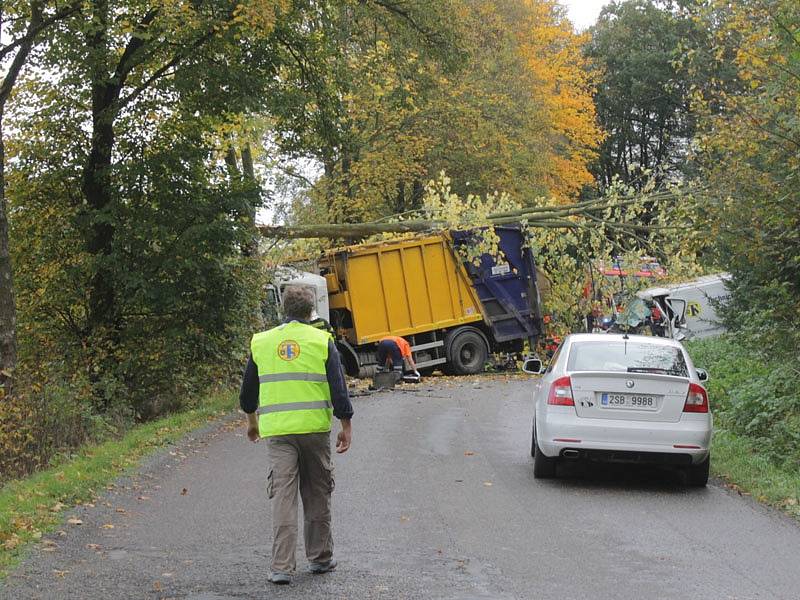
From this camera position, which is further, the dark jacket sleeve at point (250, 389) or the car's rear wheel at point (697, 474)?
the car's rear wheel at point (697, 474)

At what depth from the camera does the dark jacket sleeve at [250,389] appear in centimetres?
692

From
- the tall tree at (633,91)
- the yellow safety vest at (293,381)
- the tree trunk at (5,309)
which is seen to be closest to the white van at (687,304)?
the tree trunk at (5,309)

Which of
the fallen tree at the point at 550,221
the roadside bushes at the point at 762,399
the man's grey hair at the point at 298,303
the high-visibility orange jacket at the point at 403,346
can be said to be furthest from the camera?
the fallen tree at the point at 550,221

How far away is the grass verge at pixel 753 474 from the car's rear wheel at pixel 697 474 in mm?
355

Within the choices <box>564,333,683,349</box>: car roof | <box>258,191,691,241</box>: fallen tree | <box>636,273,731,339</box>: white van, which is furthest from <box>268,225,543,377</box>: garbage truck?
<box>564,333,683,349</box>: car roof

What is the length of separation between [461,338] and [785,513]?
17.2 metres

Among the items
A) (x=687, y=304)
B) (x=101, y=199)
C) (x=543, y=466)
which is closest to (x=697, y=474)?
(x=543, y=466)

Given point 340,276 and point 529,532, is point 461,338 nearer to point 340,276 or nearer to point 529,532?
point 340,276

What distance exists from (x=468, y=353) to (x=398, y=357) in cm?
312

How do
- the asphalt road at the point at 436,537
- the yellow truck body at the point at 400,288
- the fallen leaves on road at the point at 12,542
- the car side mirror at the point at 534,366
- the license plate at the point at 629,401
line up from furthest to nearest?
the yellow truck body at the point at 400,288 < the car side mirror at the point at 534,366 < the license plate at the point at 629,401 < the fallen leaves on road at the point at 12,542 < the asphalt road at the point at 436,537

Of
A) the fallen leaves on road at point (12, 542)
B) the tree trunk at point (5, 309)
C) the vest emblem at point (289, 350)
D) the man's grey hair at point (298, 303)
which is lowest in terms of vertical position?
the fallen leaves on road at point (12, 542)

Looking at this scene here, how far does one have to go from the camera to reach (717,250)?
15305mm

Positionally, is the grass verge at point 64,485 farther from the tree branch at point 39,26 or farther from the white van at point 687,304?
the white van at point 687,304

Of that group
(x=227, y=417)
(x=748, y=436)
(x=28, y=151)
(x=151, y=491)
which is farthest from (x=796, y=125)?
(x=28, y=151)
